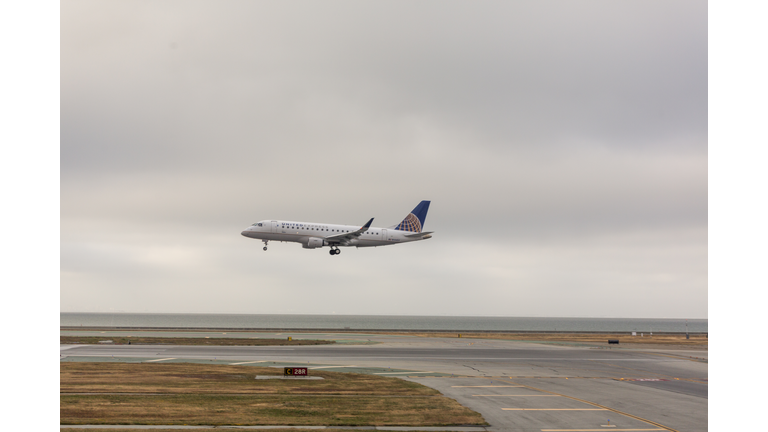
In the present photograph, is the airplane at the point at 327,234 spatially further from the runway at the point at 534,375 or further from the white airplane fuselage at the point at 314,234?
the runway at the point at 534,375

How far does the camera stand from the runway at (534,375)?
32.6 m

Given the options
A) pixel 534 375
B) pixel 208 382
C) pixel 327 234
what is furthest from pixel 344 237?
pixel 208 382

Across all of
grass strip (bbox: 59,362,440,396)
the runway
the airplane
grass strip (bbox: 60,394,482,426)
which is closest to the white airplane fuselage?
the airplane

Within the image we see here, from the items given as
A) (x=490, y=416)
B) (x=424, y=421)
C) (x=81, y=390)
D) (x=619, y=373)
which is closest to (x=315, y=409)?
(x=424, y=421)

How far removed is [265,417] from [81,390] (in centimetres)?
1531

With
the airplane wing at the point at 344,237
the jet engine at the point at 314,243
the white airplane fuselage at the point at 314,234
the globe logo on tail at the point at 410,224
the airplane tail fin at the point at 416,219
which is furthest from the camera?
the airplane tail fin at the point at 416,219

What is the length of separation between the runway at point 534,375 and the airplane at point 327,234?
1502 centimetres

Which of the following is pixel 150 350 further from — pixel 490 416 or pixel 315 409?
pixel 490 416

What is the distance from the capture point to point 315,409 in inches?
1291

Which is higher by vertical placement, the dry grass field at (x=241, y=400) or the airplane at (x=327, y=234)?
the airplane at (x=327, y=234)

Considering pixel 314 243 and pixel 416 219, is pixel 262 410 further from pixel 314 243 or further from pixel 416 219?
pixel 416 219

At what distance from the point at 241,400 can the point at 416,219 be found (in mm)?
61077

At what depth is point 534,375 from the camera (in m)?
51.4

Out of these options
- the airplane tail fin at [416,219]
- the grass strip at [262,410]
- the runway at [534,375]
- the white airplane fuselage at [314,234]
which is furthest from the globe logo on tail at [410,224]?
the grass strip at [262,410]
